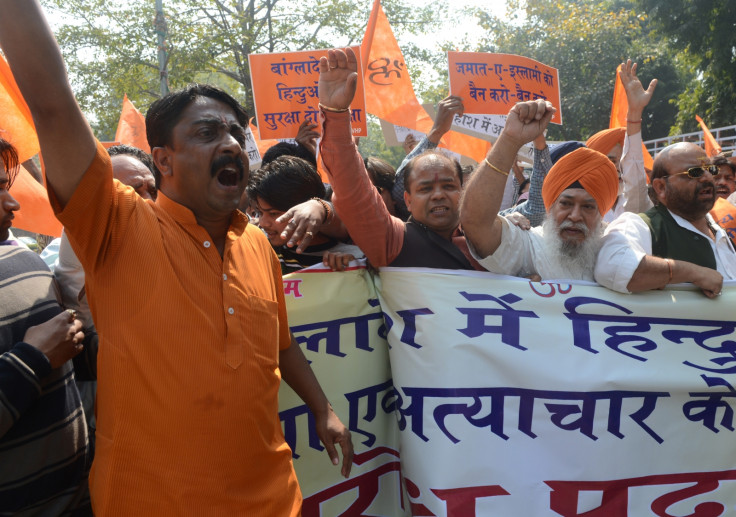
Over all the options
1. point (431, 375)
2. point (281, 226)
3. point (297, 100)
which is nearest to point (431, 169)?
point (281, 226)

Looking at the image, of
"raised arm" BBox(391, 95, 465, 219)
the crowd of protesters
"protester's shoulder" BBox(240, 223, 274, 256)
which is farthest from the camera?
"raised arm" BBox(391, 95, 465, 219)

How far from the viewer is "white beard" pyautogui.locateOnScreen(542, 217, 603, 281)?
2.68 m

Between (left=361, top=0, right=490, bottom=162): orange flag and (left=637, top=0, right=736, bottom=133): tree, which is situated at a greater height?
(left=637, top=0, right=736, bottom=133): tree

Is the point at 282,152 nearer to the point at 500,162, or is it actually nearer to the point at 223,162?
the point at 500,162

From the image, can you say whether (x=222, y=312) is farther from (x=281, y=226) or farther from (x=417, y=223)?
(x=417, y=223)

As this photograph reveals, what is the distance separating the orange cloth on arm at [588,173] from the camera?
2.74m

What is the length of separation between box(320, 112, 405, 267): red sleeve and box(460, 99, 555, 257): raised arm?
37 cm

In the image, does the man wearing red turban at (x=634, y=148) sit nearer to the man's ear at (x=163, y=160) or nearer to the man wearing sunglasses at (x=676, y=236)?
the man wearing sunglasses at (x=676, y=236)

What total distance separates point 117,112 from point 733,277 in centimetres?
1874

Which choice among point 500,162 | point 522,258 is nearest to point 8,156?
point 500,162

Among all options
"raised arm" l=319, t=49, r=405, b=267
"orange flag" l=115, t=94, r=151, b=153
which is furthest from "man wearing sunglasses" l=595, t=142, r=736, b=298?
"orange flag" l=115, t=94, r=151, b=153

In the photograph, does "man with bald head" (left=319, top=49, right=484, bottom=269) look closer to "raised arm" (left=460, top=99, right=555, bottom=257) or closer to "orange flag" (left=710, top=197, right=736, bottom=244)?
"raised arm" (left=460, top=99, right=555, bottom=257)

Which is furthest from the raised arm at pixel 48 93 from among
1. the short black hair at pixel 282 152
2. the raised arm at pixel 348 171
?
the short black hair at pixel 282 152

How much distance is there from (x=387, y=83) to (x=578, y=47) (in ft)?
59.5
